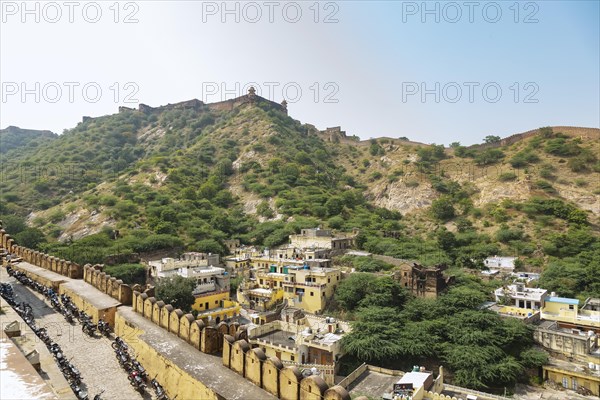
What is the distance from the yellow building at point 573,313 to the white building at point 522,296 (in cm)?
63

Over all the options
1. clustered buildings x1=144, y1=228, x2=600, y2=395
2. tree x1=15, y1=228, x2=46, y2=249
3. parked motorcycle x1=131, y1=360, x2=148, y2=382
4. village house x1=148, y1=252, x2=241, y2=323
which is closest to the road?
parked motorcycle x1=131, y1=360, x2=148, y2=382

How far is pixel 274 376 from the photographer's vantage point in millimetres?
6797

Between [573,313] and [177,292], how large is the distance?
27764 mm

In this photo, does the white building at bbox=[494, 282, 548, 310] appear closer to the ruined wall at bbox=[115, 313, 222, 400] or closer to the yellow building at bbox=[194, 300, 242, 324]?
the yellow building at bbox=[194, 300, 242, 324]

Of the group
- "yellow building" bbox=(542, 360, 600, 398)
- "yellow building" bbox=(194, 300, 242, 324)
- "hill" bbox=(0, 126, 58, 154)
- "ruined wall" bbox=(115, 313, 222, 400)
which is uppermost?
"hill" bbox=(0, 126, 58, 154)

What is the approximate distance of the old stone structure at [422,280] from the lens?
31.3m

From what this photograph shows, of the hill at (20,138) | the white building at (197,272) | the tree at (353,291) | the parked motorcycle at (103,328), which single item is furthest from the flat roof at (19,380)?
the hill at (20,138)

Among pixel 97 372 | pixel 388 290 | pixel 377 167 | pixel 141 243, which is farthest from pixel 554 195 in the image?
pixel 97 372

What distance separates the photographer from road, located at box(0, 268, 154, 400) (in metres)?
7.99

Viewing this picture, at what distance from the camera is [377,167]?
3022 inches

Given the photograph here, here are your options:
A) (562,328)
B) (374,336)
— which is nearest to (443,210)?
(562,328)

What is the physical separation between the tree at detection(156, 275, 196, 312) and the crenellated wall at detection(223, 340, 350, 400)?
20591 mm

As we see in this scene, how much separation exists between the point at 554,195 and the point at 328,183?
33339mm

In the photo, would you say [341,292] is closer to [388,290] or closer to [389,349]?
[388,290]
